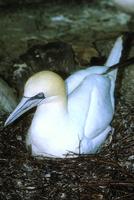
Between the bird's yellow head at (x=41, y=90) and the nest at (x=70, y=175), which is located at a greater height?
the bird's yellow head at (x=41, y=90)

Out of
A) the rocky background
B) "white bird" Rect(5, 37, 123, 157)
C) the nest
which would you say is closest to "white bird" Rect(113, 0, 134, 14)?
the rocky background

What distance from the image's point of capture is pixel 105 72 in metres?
5.79

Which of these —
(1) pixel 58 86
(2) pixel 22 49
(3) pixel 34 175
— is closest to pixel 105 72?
(1) pixel 58 86

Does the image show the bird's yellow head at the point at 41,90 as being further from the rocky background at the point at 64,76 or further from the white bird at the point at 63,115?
the rocky background at the point at 64,76

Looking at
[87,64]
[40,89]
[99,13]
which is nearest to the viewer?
[40,89]

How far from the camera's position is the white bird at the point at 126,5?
737 cm

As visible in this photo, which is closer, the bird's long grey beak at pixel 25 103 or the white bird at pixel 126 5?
the bird's long grey beak at pixel 25 103

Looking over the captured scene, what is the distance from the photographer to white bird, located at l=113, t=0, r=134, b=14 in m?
7.37

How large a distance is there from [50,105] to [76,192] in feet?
2.32

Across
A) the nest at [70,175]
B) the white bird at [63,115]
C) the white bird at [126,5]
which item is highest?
the white bird at [126,5]

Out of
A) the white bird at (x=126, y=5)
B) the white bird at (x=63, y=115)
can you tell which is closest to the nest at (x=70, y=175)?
the white bird at (x=63, y=115)

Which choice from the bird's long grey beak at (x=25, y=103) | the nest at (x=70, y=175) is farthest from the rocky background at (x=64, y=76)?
the bird's long grey beak at (x=25, y=103)

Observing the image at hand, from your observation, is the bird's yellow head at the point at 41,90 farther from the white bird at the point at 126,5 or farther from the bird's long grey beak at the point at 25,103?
the white bird at the point at 126,5

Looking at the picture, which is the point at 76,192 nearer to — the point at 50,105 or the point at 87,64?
the point at 50,105
